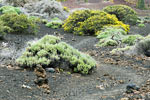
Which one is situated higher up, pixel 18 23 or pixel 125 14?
pixel 18 23

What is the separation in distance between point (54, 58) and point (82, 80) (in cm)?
105

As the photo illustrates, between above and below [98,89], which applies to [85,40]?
below

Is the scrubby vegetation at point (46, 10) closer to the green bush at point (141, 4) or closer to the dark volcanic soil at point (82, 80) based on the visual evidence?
the dark volcanic soil at point (82, 80)

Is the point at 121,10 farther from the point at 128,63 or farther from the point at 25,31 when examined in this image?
the point at 128,63

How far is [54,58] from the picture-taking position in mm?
7180

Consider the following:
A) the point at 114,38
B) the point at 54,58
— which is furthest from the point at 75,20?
the point at 54,58

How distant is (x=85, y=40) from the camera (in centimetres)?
1392

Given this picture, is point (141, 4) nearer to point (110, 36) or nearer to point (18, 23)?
point (110, 36)

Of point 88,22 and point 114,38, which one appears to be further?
point 88,22

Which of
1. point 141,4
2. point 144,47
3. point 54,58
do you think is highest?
point 54,58

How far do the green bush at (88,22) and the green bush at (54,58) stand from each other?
8.10 m

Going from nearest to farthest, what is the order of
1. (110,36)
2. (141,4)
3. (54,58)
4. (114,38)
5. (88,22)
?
(54,58) < (114,38) < (110,36) < (88,22) < (141,4)

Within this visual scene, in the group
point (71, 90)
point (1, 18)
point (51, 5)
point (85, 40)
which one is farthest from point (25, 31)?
point (71, 90)

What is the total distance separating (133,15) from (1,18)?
1035 cm
